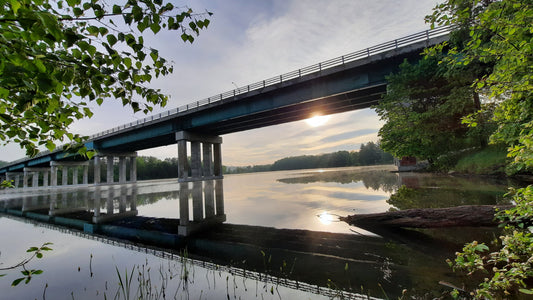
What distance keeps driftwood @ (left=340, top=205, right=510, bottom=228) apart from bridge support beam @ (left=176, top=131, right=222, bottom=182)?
35.9m

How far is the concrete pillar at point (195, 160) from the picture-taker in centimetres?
4092

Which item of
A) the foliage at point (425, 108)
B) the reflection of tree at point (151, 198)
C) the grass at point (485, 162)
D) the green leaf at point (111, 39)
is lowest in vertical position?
the reflection of tree at point (151, 198)

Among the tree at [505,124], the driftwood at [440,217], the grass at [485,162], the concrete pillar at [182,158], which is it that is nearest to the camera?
the tree at [505,124]

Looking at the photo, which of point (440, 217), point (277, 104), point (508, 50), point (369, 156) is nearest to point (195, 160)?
point (277, 104)

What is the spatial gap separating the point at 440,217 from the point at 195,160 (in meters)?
39.7

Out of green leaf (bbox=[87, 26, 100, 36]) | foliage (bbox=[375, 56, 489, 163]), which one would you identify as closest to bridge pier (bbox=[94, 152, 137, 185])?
foliage (bbox=[375, 56, 489, 163])

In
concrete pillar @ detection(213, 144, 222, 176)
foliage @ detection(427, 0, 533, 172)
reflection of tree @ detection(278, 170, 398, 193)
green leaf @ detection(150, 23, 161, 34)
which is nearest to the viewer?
green leaf @ detection(150, 23, 161, 34)

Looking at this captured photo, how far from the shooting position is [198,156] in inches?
1646

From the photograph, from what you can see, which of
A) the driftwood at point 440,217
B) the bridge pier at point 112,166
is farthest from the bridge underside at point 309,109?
the driftwood at point 440,217

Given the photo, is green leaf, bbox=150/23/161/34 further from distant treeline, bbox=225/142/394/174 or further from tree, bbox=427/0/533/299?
distant treeline, bbox=225/142/394/174

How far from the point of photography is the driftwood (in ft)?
19.1

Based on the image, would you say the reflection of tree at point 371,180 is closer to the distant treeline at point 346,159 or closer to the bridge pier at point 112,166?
the bridge pier at point 112,166

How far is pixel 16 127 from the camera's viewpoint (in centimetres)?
191

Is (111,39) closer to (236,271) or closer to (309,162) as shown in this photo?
(236,271)
